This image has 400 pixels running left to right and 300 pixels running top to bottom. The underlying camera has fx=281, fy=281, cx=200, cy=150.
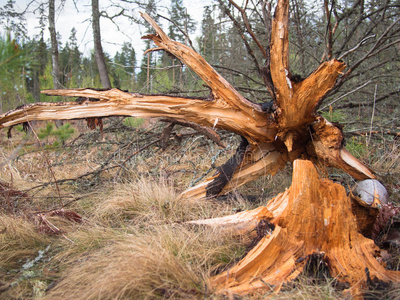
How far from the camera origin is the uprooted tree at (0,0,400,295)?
1.67 metres

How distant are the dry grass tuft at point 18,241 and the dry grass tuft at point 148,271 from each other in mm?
556

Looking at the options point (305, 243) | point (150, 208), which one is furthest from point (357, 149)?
point (150, 208)

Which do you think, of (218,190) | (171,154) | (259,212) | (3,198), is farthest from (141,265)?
(171,154)

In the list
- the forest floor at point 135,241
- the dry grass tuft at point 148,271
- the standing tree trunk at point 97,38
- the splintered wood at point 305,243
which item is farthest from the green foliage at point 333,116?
the standing tree trunk at point 97,38

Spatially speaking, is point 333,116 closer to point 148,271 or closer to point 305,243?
point 305,243

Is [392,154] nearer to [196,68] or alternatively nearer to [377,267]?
[377,267]

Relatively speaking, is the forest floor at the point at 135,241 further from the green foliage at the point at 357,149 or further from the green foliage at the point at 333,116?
the green foliage at the point at 333,116

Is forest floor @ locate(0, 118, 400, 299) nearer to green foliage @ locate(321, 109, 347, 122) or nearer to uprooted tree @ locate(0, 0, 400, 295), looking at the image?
uprooted tree @ locate(0, 0, 400, 295)

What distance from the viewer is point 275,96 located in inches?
93.9

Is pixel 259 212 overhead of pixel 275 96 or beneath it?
beneath

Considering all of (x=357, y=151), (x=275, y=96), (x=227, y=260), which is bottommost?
(x=227, y=260)

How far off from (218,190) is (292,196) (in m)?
0.93

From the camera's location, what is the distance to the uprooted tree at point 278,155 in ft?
5.47

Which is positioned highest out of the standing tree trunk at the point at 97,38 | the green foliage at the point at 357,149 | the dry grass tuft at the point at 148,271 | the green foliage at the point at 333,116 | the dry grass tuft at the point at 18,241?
the standing tree trunk at the point at 97,38
